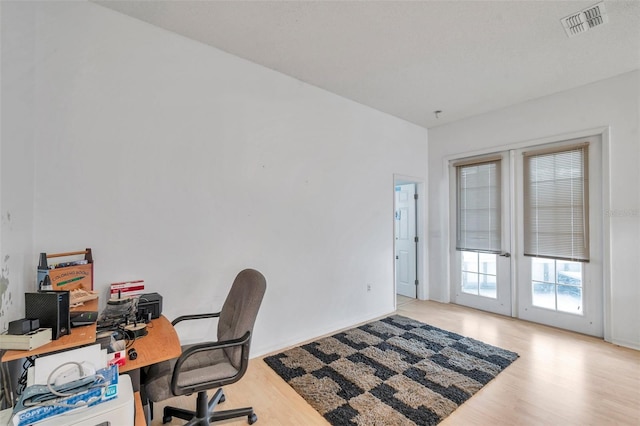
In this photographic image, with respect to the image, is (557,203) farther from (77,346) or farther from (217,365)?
(77,346)

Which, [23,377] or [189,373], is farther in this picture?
[189,373]

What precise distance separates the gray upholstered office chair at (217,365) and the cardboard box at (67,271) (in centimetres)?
78

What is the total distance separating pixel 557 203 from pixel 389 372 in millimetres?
3179

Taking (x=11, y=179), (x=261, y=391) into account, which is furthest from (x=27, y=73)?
(x=261, y=391)

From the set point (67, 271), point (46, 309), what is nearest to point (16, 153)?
point (67, 271)

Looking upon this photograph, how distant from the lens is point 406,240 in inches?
206

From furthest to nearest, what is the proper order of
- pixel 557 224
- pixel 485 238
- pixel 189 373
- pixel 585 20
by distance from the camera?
1. pixel 485 238
2. pixel 557 224
3. pixel 585 20
4. pixel 189 373

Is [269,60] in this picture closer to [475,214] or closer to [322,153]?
[322,153]

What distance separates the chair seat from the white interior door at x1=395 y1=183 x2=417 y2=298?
402 centimetres

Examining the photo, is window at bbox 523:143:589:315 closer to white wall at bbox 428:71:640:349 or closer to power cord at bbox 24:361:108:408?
white wall at bbox 428:71:640:349

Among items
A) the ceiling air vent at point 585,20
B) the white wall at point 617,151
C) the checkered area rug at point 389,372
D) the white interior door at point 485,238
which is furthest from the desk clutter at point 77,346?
the white wall at point 617,151

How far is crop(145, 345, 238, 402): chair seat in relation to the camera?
1.56 metres

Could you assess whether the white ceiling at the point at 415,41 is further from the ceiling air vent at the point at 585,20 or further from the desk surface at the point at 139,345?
the desk surface at the point at 139,345

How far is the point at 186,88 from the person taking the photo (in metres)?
2.51
